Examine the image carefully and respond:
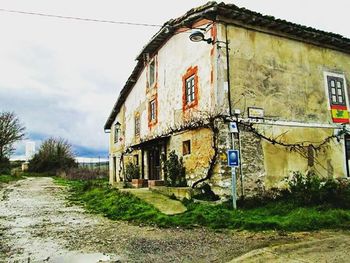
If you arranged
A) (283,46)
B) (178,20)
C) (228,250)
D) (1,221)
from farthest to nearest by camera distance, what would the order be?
(178,20), (283,46), (1,221), (228,250)

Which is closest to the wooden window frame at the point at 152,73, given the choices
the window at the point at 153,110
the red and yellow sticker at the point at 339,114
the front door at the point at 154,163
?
the window at the point at 153,110

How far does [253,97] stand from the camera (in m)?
11.1

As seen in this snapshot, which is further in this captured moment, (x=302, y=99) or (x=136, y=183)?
(x=136, y=183)

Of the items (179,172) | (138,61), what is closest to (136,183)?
(179,172)

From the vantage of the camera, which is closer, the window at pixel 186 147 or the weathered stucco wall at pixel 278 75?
the weathered stucco wall at pixel 278 75

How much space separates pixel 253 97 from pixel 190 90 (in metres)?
2.63

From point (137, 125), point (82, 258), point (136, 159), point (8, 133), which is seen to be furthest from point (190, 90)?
point (8, 133)

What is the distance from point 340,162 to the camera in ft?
41.6

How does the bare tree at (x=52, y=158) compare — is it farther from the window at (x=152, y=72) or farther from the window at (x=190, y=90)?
the window at (x=190, y=90)

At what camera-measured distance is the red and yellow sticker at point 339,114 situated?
12.9 m

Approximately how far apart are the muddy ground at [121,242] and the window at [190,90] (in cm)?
570

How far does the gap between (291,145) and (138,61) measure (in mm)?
10250

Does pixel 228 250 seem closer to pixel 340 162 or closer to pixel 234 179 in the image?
pixel 234 179

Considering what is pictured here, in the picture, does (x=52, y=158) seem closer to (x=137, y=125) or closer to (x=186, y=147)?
(x=137, y=125)
